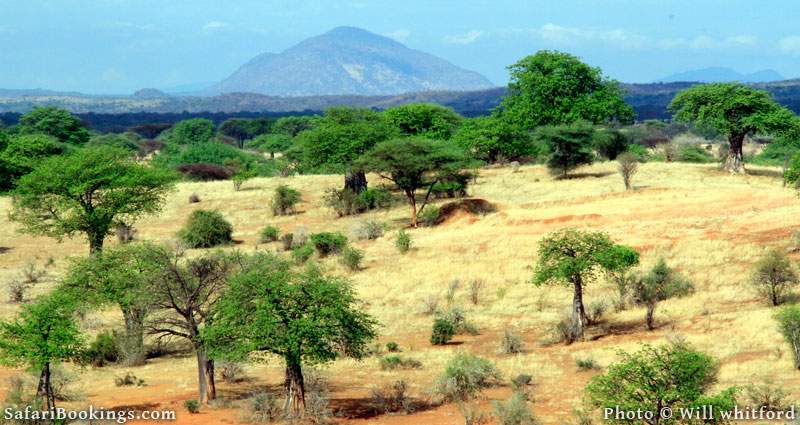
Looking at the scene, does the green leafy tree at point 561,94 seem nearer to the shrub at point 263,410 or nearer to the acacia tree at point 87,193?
the acacia tree at point 87,193

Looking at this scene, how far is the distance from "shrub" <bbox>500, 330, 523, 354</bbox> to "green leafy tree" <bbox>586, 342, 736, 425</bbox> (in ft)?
36.5

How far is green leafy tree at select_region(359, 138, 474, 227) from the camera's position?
169 ft

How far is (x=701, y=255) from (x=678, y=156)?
45.3 m

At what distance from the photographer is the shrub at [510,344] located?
27.8 metres

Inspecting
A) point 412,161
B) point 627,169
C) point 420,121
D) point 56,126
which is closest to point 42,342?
point 412,161

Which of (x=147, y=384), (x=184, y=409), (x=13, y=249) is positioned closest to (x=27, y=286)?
(x=13, y=249)

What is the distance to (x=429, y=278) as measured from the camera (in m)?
38.8

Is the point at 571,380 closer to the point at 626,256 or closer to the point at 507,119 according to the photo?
the point at 626,256

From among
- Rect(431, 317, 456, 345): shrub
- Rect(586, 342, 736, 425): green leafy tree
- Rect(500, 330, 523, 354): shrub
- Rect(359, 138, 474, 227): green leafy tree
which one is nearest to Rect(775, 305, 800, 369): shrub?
Rect(586, 342, 736, 425): green leafy tree

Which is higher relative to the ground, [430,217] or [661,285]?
[430,217]

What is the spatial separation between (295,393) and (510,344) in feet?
30.4

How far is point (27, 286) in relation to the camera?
1634 inches

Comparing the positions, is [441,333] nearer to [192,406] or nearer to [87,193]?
[192,406]

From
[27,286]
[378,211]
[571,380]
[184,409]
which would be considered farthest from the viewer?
[378,211]
